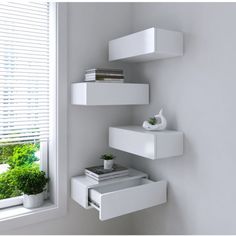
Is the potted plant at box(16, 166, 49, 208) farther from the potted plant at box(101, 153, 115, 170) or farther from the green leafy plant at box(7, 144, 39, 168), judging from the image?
the potted plant at box(101, 153, 115, 170)

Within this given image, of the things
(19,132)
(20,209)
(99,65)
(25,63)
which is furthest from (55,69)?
(20,209)

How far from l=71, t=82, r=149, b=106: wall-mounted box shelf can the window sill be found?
0.69 metres

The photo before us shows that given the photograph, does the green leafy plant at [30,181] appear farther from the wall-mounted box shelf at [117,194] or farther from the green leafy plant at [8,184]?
the wall-mounted box shelf at [117,194]

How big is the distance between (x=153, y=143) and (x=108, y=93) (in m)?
0.42

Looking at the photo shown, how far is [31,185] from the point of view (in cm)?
162

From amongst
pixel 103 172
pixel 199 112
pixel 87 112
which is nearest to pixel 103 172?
pixel 103 172

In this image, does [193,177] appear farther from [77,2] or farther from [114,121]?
[77,2]

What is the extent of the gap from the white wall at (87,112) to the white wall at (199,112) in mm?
247

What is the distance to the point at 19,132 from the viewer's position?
64.1 inches

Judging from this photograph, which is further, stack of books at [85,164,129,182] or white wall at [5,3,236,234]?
stack of books at [85,164,129,182]

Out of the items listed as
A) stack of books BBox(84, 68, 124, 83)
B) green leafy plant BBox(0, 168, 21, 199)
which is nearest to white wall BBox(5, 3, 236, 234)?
stack of books BBox(84, 68, 124, 83)

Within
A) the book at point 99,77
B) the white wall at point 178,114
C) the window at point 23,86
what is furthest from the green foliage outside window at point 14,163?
the book at point 99,77

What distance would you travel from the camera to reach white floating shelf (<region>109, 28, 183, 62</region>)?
148 cm

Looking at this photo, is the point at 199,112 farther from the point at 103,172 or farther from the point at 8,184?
the point at 8,184
